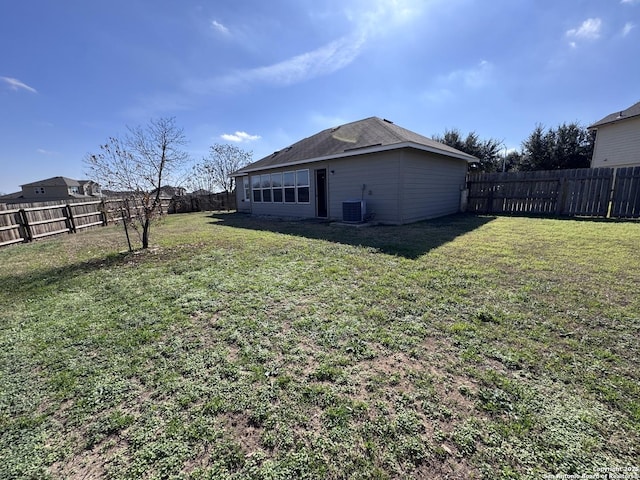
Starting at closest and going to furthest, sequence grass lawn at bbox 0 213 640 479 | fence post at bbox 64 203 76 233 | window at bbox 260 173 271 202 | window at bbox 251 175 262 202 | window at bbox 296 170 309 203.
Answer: grass lawn at bbox 0 213 640 479 < fence post at bbox 64 203 76 233 < window at bbox 296 170 309 203 < window at bbox 260 173 271 202 < window at bbox 251 175 262 202

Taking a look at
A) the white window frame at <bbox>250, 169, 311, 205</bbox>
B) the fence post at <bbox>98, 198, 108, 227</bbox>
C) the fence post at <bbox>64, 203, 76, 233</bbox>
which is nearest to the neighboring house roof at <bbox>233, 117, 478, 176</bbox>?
the white window frame at <bbox>250, 169, 311, 205</bbox>

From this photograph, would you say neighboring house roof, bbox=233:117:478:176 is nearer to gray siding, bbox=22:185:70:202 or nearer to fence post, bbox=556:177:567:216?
fence post, bbox=556:177:567:216

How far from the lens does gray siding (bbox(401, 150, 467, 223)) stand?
870cm

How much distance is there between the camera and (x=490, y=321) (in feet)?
8.80

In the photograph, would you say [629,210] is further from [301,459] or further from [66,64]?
[66,64]

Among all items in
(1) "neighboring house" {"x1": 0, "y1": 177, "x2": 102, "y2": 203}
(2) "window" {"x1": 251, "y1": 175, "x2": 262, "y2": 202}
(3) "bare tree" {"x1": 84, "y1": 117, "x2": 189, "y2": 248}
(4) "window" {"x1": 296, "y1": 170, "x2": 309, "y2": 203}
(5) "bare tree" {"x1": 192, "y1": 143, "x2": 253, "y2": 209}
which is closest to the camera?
(3) "bare tree" {"x1": 84, "y1": 117, "x2": 189, "y2": 248}

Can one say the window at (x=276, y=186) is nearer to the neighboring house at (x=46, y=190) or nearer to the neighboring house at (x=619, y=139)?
A: the neighboring house at (x=619, y=139)

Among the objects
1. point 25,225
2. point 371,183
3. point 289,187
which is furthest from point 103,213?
point 371,183

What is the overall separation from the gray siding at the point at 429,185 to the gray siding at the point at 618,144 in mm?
8781

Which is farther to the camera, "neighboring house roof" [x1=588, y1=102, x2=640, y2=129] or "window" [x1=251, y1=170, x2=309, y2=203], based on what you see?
"neighboring house roof" [x1=588, y1=102, x2=640, y2=129]

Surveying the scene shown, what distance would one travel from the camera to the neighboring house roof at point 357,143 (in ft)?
27.9

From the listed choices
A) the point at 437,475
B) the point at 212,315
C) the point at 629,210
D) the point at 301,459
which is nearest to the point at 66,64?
the point at 212,315

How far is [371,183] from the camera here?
9.09 metres

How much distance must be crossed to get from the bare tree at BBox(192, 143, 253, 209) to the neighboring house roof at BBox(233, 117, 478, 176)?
13618 mm
